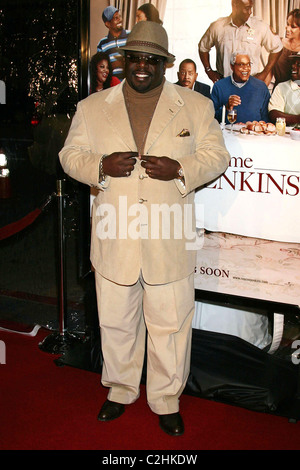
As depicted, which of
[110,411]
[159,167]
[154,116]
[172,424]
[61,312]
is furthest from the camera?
[61,312]

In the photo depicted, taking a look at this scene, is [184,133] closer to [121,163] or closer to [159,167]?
[159,167]

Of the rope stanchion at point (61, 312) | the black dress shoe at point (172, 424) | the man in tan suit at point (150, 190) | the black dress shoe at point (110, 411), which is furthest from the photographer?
the rope stanchion at point (61, 312)

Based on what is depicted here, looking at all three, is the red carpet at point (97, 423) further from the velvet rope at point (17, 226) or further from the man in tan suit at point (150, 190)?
the velvet rope at point (17, 226)

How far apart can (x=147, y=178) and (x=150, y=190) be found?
0.20 ft

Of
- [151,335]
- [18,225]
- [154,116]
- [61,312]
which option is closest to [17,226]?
[18,225]

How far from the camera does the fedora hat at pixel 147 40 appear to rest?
2.69 metres

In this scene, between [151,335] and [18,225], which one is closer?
[151,335]

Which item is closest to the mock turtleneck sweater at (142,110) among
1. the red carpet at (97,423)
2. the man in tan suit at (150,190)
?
the man in tan suit at (150,190)

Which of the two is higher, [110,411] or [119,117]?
[119,117]

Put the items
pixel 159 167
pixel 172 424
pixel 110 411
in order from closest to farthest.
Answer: pixel 159 167, pixel 172 424, pixel 110 411

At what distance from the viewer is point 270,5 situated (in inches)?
114

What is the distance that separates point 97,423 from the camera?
3.00 meters

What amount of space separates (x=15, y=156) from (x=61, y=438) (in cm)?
247
